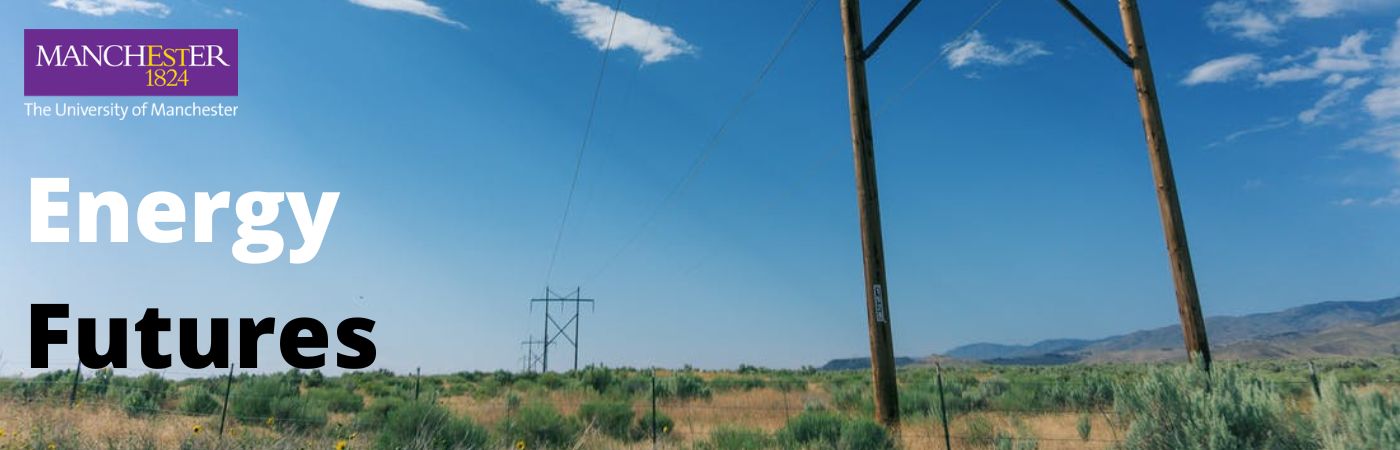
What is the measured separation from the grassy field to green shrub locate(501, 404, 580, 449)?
0.13 feet

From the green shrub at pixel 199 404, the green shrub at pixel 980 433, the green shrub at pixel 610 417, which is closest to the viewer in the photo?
the green shrub at pixel 980 433

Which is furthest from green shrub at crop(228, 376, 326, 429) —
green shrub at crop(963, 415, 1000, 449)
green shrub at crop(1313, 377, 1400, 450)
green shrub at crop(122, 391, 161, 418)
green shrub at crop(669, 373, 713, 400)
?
green shrub at crop(1313, 377, 1400, 450)

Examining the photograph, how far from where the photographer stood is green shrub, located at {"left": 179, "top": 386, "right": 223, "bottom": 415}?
21094 millimetres

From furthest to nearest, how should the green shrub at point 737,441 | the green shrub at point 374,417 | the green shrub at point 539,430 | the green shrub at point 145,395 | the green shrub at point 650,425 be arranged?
the green shrub at point 145,395, the green shrub at point 650,425, the green shrub at point 374,417, the green shrub at point 539,430, the green shrub at point 737,441

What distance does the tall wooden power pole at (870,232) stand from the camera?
11.8 metres

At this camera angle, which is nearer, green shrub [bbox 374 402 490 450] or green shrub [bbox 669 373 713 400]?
green shrub [bbox 374 402 490 450]

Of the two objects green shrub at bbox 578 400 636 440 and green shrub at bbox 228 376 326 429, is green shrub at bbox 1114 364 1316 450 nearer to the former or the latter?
green shrub at bbox 578 400 636 440

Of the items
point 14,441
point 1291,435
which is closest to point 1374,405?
point 1291,435

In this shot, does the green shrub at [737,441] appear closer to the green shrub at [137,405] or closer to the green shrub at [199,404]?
the green shrub at [137,405]

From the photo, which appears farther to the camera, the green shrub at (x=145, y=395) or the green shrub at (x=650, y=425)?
the green shrub at (x=145, y=395)

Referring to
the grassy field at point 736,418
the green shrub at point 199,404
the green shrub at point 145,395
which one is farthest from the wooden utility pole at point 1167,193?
the green shrub at point 199,404

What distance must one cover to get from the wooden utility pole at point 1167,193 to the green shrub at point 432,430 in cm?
1081

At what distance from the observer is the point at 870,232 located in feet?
39.8

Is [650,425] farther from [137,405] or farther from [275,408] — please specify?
[137,405]
